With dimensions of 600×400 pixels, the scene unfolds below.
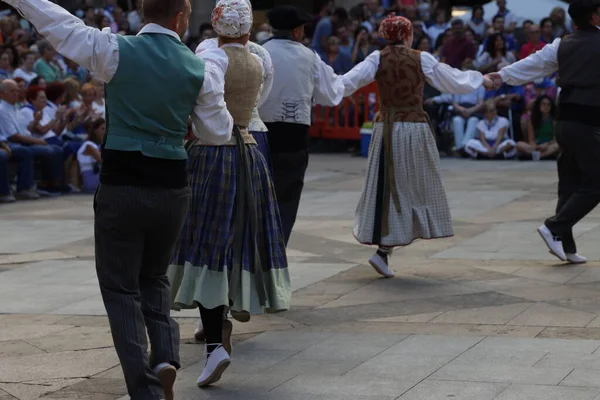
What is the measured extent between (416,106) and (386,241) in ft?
3.11

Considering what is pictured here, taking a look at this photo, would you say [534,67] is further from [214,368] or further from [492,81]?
[214,368]

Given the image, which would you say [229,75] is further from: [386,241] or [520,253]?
[520,253]

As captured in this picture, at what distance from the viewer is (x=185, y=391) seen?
575 cm

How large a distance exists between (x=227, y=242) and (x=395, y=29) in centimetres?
305

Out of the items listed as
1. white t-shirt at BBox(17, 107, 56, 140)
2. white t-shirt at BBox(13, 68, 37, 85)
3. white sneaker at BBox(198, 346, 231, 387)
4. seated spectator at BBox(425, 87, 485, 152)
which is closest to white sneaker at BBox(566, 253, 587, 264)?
white sneaker at BBox(198, 346, 231, 387)

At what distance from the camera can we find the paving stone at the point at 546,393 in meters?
5.33

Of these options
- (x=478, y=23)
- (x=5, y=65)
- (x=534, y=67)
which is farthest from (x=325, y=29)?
(x=534, y=67)

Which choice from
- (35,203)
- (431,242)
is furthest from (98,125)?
(431,242)

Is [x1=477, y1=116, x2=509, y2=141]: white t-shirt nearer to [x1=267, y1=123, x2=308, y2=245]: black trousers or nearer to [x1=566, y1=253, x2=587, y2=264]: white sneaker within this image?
[x1=566, y1=253, x2=587, y2=264]: white sneaker

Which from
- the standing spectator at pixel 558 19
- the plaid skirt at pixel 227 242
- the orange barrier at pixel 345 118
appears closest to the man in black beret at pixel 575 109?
the plaid skirt at pixel 227 242

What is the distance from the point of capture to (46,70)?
18469mm

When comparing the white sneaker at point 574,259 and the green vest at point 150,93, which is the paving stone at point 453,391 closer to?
the green vest at point 150,93

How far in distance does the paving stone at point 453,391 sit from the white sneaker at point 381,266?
118 inches

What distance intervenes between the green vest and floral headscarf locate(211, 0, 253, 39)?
1.23m
